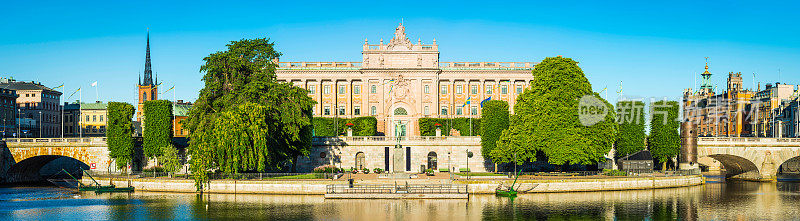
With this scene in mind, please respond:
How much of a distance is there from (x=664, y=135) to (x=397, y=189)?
3771cm

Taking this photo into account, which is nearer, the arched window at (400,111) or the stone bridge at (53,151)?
the stone bridge at (53,151)

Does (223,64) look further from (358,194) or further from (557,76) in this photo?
(557,76)

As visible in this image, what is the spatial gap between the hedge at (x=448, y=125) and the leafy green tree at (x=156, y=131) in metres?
40.6

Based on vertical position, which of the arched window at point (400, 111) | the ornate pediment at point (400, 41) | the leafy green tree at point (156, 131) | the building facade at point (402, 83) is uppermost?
the ornate pediment at point (400, 41)

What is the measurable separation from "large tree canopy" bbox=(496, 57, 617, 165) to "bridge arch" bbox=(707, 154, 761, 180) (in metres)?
23.2

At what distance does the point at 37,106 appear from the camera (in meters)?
140

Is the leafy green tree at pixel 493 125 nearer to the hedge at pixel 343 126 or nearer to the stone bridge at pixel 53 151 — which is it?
the hedge at pixel 343 126

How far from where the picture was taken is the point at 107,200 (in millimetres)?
63844

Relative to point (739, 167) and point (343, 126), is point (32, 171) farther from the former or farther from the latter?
point (739, 167)

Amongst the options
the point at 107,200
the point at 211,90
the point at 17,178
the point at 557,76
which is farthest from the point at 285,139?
the point at 17,178

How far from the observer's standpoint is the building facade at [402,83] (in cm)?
11719

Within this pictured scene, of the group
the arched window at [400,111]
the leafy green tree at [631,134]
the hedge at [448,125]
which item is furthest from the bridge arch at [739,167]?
the arched window at [400,111]

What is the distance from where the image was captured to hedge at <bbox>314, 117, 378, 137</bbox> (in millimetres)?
106312

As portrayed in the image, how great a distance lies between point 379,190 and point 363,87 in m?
55.8
